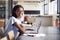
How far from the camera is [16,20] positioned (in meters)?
1.92

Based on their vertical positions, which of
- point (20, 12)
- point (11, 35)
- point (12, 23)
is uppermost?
point (20, 12)

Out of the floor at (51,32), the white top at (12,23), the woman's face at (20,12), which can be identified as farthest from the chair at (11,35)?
the floor at (51,32)

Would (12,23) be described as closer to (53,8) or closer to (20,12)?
(20,12)

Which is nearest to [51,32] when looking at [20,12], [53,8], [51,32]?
[51,32]

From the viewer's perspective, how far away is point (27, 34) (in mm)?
1895

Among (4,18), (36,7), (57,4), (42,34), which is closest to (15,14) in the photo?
(4,18)

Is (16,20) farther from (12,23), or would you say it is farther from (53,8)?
(53,8)

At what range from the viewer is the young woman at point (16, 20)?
190cm

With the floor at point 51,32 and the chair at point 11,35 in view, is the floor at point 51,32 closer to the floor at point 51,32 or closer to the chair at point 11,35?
the floor at point 51,32

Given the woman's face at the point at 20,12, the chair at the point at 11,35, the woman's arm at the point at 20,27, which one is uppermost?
the woman's face at the point at 20,12

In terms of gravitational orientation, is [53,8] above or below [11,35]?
above

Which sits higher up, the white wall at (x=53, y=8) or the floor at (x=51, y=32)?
the white wall at (x=53, y=8)

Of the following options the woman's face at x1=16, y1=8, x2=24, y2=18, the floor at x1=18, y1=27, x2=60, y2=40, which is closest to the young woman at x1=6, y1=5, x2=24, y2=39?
the woman's face at x1=16, y1=8, x2=24, y2=18

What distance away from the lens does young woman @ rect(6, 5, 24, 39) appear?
1.90m
